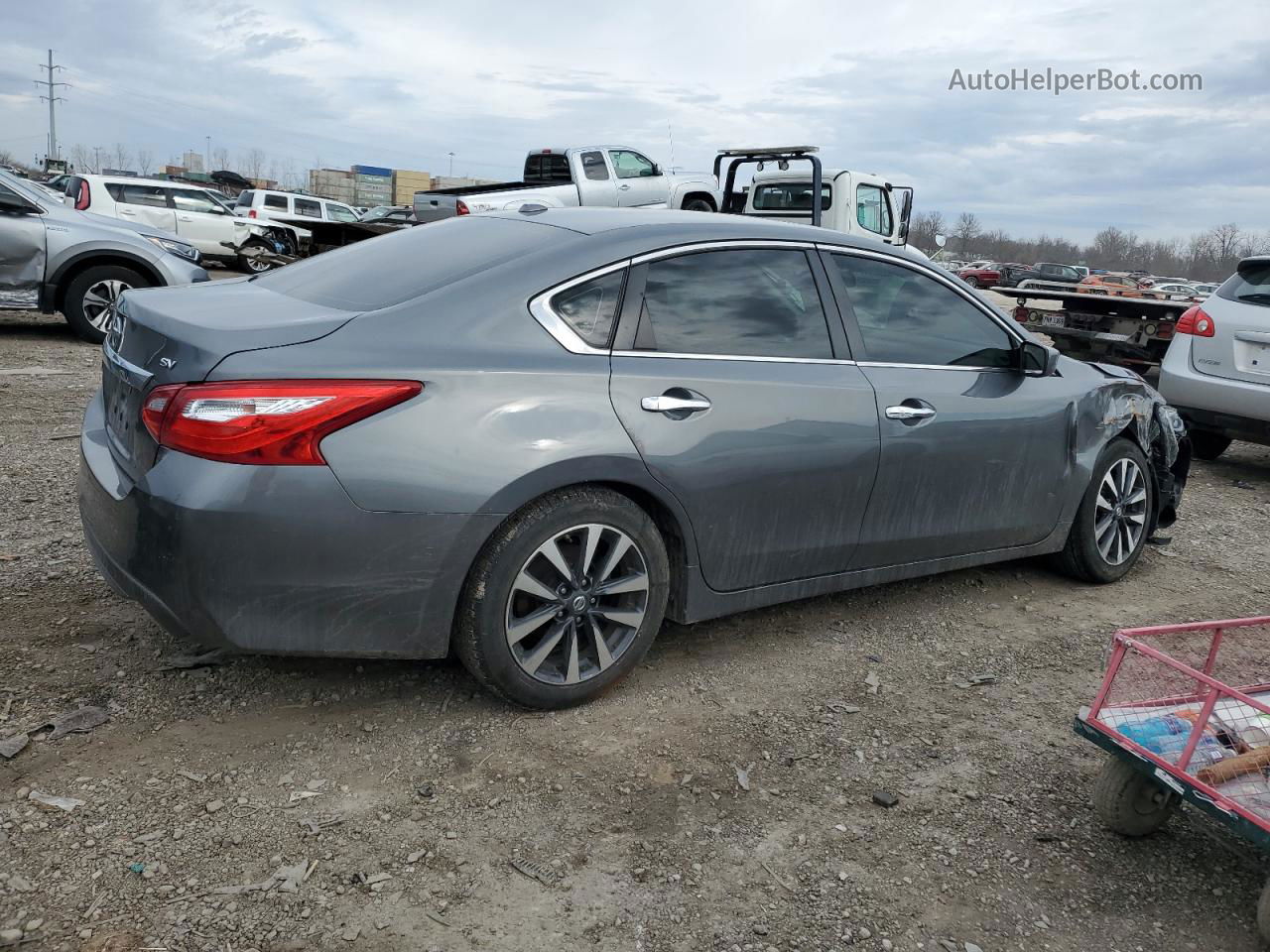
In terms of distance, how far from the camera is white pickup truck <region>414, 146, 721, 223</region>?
15664 millimetres

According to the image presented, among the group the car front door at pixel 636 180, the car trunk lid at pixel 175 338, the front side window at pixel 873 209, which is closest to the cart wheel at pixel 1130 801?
the car trunk lid at pixel 175 338

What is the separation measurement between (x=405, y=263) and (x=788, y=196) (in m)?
12.5

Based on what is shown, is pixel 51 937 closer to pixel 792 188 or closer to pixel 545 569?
pixel 545 569

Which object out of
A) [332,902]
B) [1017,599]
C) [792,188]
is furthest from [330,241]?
[332,902]

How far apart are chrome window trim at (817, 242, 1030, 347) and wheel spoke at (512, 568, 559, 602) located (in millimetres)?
1682

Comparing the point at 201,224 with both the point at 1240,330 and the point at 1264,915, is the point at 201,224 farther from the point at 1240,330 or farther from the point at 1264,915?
the point at 1264,915

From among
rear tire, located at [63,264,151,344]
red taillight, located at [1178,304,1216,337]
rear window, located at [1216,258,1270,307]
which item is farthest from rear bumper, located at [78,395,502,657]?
rear tire, located at [63,264,151,344]

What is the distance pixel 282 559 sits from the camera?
2732mm

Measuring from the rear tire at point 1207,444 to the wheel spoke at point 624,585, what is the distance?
6.81 metres

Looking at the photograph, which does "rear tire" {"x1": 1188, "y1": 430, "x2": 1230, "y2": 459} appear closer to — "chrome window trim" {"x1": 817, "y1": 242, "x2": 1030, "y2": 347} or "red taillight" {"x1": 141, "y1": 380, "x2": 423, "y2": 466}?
"chrome window trim" {"x1": 817, "y1": 242, "x2": 1030, "y2": 347}

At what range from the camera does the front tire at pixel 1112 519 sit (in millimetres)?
4703

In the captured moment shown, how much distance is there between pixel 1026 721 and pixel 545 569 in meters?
1.74

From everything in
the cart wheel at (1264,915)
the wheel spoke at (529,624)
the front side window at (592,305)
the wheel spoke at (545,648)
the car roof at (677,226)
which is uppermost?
the car roof at (677,226)

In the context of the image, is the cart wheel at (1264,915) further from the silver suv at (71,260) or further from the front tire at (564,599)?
the silver suv at (71,260)
